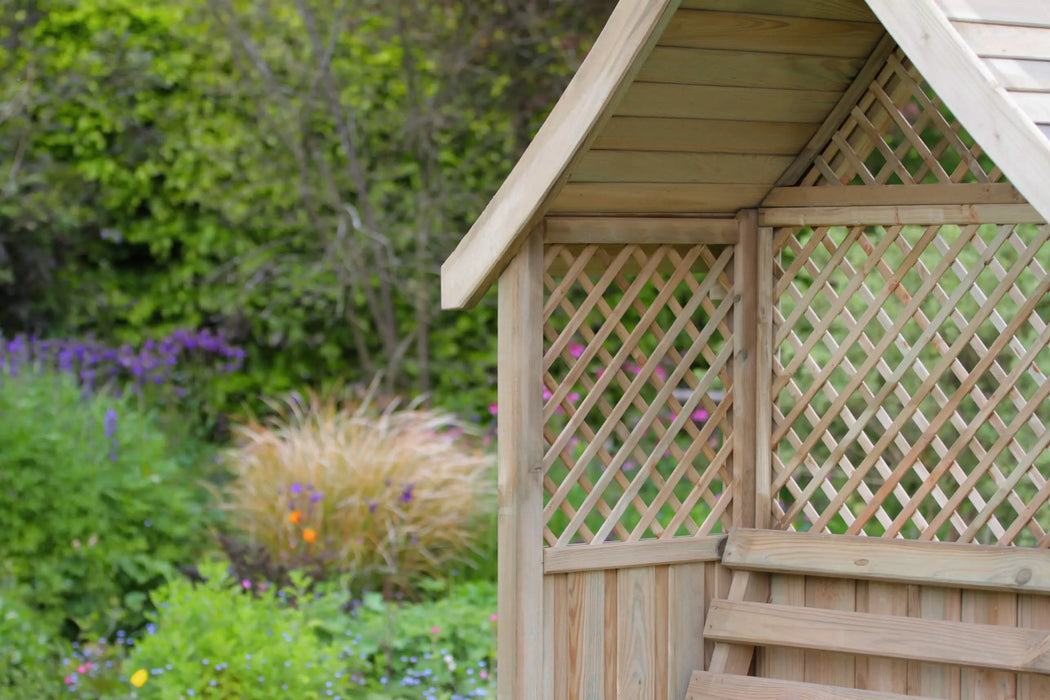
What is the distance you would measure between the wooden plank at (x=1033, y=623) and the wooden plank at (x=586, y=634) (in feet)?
2.92

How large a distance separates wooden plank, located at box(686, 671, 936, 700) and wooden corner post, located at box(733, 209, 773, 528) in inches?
15.2

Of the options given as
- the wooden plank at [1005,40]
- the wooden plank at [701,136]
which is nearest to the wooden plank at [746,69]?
the wooden plank at [701,136]

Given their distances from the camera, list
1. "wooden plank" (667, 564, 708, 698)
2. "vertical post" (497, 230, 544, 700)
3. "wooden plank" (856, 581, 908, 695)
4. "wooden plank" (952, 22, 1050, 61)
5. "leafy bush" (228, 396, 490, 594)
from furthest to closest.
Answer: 1. "leafy bush" (228, 396, 490, 594)
2. "wooden plank" (667, 564, 708, 698)
3. "wooden plank" (856, 581, 908, 695)
4. "vertical post" (497, 230, 544, 700)
5. "wooden plank" (952, 22, 1050, 61)

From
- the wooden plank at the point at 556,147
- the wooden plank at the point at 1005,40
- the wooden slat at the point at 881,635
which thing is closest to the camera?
the wooden plank at the point at 1005,40

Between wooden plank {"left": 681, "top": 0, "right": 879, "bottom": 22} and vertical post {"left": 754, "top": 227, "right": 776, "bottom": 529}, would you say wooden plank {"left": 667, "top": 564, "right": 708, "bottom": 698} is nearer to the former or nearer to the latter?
vertical post {"left": 754, "top": 227, "right": 776, "bottom": 529}

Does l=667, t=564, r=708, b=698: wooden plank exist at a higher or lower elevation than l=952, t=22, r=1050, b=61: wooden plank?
lower

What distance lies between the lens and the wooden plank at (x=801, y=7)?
2396mm

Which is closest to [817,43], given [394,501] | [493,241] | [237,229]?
[493,241]

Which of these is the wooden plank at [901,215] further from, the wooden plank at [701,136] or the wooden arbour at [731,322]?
the wooden plank at [701,136]

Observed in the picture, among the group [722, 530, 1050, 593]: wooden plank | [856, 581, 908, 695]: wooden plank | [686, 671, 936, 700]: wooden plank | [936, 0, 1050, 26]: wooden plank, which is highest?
[936, 0, 1050, 26]: wooden plank

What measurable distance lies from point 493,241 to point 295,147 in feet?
14.5

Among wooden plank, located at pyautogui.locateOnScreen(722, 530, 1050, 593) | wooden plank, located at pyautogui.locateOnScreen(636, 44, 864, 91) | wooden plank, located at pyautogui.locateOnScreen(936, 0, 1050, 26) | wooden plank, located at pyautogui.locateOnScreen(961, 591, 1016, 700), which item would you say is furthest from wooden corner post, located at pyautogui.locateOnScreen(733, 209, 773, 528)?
wooden plank, located at pyautogui.locateOnScreen(936, 0, 1050, 26)

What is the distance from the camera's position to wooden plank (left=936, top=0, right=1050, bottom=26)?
1.91m

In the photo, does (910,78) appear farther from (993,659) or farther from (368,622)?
(368,622)
